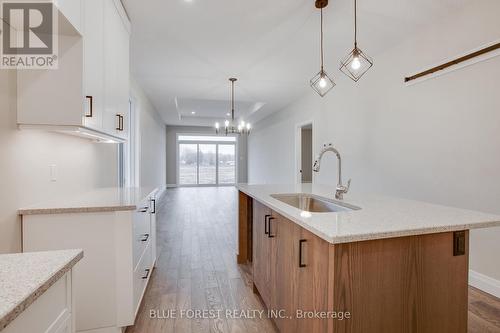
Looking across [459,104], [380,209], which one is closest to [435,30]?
[459,104]

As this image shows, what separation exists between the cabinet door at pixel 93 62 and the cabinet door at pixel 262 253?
1319 mm

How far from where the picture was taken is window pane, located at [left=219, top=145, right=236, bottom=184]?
38.3ft

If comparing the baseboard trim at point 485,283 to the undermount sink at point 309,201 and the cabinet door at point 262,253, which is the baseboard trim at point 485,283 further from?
the cabinet door at point 262,253

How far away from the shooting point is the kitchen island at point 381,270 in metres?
1.06

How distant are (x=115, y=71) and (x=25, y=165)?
3.41 feet

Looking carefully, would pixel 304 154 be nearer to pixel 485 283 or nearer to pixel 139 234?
pixel 485 283

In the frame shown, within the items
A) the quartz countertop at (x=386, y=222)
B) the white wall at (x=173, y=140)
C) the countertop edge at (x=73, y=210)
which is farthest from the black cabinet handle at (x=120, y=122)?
the white wall at (x=173, y=140)

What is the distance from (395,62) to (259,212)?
2.72 metres

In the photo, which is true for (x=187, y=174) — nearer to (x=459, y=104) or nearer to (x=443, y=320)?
(x=459, y=104)

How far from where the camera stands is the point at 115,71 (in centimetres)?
218

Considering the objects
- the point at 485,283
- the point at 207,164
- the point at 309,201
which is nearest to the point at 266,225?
the point at 309,201

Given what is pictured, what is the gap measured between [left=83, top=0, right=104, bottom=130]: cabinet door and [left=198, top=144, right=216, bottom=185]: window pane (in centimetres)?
966

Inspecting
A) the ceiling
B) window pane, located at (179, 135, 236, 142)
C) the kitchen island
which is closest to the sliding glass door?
window pane, located at (179, 135, 236, 142)

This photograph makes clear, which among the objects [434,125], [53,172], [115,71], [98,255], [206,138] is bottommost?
[98,255]
